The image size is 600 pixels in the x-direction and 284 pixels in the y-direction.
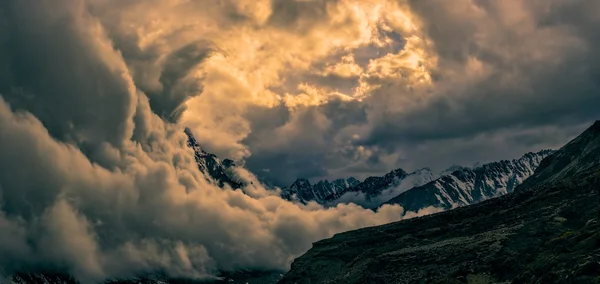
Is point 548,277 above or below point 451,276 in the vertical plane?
below

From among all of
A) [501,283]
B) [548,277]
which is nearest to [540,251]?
[501,283]

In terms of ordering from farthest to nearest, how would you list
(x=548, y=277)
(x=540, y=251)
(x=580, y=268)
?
(x=540, y=251) < (x=548, y=277) < (x=580, y=268)

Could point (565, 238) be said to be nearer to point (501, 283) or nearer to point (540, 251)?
point (540, 251)

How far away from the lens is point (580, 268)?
357 feet

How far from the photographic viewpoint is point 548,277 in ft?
384

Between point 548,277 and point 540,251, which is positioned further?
point 540,251

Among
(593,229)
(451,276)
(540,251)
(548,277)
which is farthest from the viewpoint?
(451,276)

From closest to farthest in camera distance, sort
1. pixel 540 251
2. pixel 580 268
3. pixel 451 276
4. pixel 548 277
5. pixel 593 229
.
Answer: pixel 580 268, pixel 548 277, pixel 593 229, pixel 540 251, pixel 451 276

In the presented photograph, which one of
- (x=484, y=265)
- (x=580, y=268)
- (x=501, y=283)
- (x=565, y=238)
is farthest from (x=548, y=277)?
(x=484, y=265)

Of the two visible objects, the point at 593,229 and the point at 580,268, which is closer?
the point at 580,268

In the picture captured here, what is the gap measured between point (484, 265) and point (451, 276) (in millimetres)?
11191

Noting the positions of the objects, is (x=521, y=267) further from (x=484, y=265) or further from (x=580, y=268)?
(x=580, y=268)

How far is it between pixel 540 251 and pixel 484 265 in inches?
747

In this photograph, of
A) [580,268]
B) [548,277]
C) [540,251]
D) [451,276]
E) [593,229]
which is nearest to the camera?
[580,268]
